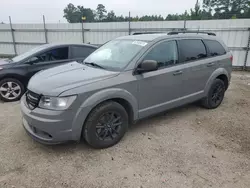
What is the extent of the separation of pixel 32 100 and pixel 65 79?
0.56 m

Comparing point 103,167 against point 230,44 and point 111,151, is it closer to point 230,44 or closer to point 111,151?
point 111,151

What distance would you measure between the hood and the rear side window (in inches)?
96.5

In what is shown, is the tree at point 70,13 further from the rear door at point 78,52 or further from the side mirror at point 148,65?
the side mirror at point 148,65

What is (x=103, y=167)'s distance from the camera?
2.67 m

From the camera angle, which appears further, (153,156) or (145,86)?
(145,86)

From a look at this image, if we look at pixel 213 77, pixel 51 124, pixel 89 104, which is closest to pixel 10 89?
pixel 51 124

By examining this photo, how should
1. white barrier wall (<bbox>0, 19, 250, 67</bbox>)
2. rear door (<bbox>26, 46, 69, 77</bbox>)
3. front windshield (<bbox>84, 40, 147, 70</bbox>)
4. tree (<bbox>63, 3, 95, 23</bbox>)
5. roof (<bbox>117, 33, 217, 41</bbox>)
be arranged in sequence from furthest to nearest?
tree (<bbox>63, 3, 95, 23</bbox>) → white barrier wall (<bbox>0, 19, 250, 67</bbox>) → rear door (<bbox>26, 46, 69, 77</bbox>) → roof (<bbox>117, 33, 217, 41</bbox>) → front windshield (<bbox>84, 40, 147, 70</bbox>)

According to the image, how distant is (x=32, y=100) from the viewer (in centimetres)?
284

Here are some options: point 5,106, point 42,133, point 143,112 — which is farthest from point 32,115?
point 5,106

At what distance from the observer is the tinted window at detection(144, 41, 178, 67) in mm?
3408

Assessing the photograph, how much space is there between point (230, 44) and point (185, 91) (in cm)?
674

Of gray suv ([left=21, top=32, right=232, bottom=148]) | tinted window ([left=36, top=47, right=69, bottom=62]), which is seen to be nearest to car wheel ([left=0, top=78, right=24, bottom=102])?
tinted window ([left=36, top=47, right=69, bottom=62])

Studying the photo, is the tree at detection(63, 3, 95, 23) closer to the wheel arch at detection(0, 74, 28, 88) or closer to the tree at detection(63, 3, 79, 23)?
the tree at detection(63, 3, 79, 23)

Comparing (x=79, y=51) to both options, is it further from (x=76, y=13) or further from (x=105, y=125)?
(x=76, y=13)
